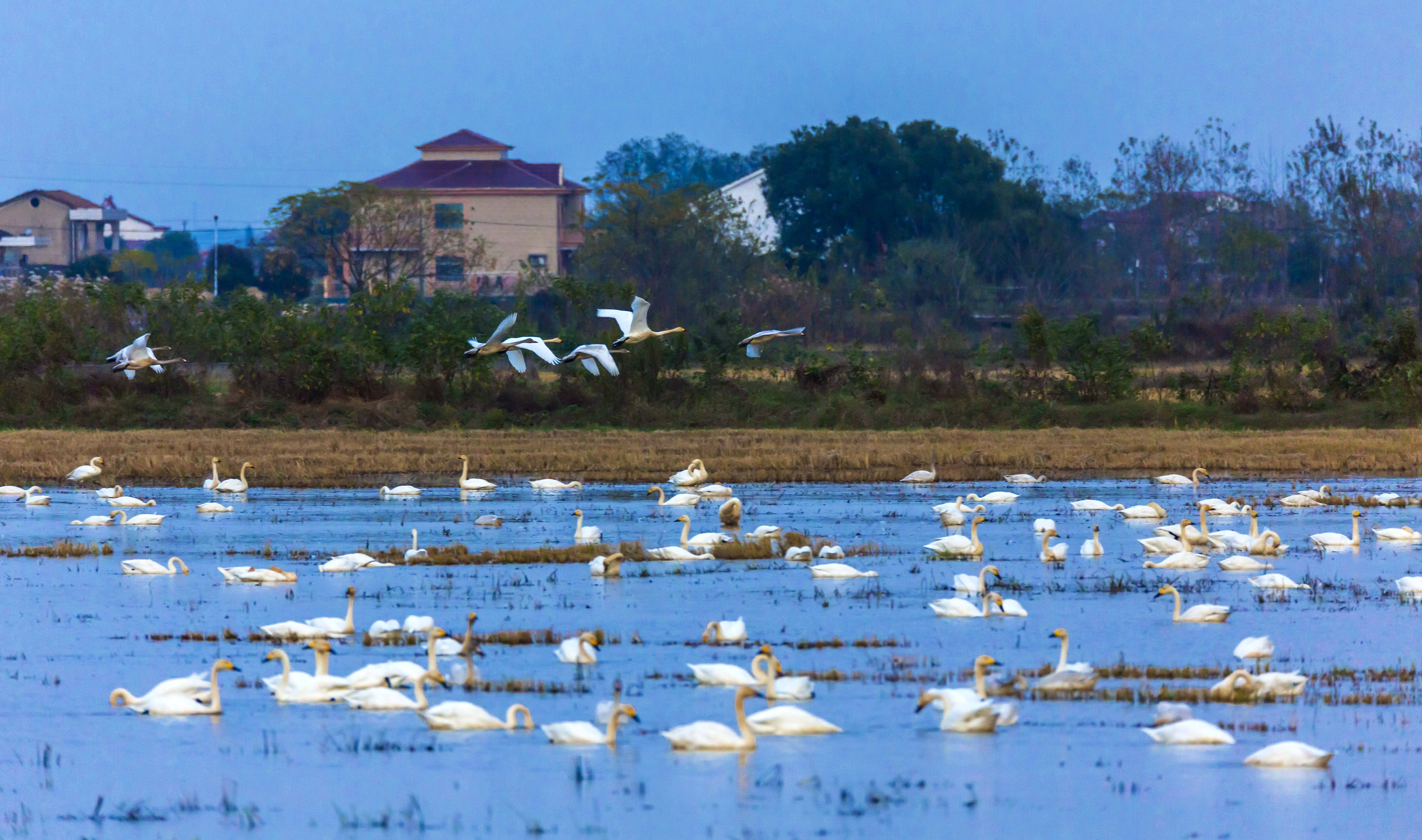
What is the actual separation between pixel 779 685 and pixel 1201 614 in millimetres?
4316

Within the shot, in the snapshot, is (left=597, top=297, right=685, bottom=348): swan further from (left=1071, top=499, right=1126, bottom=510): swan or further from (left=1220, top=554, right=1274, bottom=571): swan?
(left=1071, top=499, right=1126, bottom=510): swan

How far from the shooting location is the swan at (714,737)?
9227 millimetres

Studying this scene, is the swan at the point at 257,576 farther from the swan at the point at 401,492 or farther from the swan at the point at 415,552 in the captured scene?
the swan at the point at 401,492

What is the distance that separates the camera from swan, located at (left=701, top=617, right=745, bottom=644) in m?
12.3

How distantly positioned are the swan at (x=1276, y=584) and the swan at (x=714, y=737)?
7078 millimetres

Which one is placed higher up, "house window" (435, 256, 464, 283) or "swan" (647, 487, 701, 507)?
"house window" (435, 256, 464, 283)

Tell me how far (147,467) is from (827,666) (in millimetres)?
→ 18005

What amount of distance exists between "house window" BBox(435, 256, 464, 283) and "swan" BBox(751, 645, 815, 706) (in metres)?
56.1

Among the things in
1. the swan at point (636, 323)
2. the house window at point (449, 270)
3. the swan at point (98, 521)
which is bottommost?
the swan at point (98, 521)

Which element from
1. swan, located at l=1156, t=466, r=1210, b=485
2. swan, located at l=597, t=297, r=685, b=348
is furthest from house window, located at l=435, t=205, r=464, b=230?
swan, located at l=597, t=297, r=685, b=348

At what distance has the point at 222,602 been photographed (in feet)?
48.4

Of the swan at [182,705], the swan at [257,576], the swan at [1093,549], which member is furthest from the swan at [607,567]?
the swan at [182,705]

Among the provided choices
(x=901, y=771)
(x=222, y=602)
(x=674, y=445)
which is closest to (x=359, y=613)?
(x=222, y=602)

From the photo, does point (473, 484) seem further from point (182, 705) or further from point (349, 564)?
point (182, 705)
